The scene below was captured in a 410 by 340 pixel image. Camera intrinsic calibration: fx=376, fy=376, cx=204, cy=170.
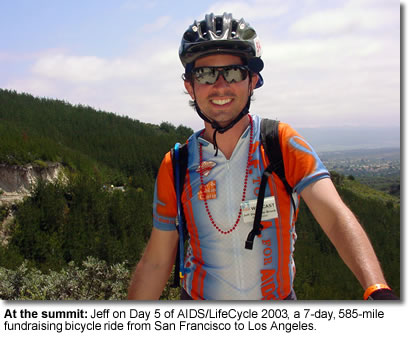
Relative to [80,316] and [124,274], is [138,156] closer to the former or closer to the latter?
[124,274]

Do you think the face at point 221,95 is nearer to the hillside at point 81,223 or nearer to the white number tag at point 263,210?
the white number tag at point 263,210

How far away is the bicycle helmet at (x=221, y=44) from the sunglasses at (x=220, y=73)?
0.43 feet

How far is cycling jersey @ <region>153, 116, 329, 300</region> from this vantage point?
225 cm

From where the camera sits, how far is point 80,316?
224cm

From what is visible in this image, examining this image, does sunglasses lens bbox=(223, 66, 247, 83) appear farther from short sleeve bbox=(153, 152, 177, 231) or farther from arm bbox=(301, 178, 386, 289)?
arm bbox=(301, 178, 386, 289)

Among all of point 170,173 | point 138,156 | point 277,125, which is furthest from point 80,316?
point 138,156

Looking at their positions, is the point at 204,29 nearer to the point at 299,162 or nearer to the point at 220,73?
the point at 220,73

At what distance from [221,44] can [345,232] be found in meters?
1.46

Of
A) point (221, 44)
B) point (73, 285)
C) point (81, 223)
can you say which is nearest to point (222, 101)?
point (221, 44)

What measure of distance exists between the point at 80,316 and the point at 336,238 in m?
1.54

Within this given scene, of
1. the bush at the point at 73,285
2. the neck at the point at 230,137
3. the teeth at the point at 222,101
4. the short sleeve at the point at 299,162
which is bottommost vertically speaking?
the bush at the point at 73,285

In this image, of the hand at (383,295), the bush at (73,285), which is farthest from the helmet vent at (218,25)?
the bush at (73,285)

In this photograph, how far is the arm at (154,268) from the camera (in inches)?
98.9

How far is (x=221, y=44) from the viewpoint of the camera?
8.37 feet
